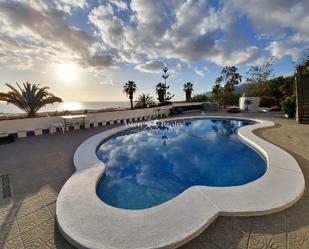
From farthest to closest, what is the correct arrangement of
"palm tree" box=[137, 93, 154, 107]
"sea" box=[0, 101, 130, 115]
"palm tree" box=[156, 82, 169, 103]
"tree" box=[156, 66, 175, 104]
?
"palm tree" box=[156, 82, 169, 103] → "tree" box=[156, 66, 175, 104] → "palm tree" box=[137, 93, 154, 107] → "sea" box=[0, 101, 130, 115]

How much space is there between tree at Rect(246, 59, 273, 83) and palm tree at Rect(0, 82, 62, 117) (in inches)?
1040

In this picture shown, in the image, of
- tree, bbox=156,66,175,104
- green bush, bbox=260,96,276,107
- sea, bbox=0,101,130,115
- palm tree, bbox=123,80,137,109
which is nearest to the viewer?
sea, bbox=0,101,130,115

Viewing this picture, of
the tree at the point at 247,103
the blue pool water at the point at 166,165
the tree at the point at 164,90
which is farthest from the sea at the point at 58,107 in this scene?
the tree at the point at 247,103

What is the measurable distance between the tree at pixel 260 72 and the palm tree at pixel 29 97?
2643 centimetres

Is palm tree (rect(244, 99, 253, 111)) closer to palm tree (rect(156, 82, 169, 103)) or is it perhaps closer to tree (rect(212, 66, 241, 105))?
tree (rect(212, 66, 241, 105))

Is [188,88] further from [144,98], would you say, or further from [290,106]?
[290,106]

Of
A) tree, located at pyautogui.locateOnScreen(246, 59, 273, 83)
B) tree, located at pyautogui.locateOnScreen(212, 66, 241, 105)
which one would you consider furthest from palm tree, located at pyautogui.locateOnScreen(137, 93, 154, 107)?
tree, located at pyautogui.locateOnScreen(246, 59, 273, 83)

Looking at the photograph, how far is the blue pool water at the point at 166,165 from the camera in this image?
12.7 feet

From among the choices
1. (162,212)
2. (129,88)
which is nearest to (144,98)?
(129,88)

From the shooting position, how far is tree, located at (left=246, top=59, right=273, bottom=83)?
81.6 ft

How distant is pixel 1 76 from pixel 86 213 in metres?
11.1

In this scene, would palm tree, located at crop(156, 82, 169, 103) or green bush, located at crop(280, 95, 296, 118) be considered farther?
palm tree, located at crop(156, 82, 169, 103)

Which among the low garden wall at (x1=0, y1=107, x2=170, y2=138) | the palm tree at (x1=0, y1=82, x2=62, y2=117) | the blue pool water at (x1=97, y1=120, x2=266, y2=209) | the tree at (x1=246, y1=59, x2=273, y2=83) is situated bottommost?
the blue pool water at (x1=97, y1=120, x2=266, y2=209)

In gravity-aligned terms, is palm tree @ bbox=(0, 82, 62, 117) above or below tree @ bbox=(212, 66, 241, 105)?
below
